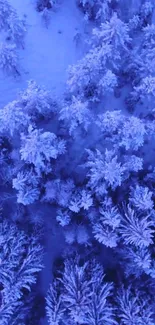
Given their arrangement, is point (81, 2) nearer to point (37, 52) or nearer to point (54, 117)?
point (37, 52)

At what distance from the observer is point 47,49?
10797mm

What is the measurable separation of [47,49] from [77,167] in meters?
4.72

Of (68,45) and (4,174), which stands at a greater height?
(68,45)

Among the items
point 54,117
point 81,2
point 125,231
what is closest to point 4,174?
point 54,117

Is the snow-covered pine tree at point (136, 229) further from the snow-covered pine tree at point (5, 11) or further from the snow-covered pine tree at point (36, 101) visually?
the snow-covered pine tree at point (5, 11)

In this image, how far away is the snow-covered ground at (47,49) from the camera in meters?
10.6

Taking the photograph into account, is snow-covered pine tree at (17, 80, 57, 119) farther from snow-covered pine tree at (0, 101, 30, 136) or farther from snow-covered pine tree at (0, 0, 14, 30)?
snow-covered pine tree at (0, 0, 14, 30)

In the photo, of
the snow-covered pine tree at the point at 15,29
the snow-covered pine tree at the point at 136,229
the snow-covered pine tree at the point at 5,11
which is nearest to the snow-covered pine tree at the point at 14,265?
the snow-covered pine tree at the point at 136,229

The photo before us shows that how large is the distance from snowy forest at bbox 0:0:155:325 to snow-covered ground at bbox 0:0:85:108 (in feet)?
0.13

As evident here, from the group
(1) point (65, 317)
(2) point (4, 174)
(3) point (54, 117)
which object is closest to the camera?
(1) point (65, 317)

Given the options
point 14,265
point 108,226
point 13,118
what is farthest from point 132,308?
Answer: point 13,118

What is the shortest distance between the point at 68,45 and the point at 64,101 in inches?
117

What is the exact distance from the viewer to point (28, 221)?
9289 mm

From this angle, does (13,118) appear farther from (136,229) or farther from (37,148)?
(136,229)
